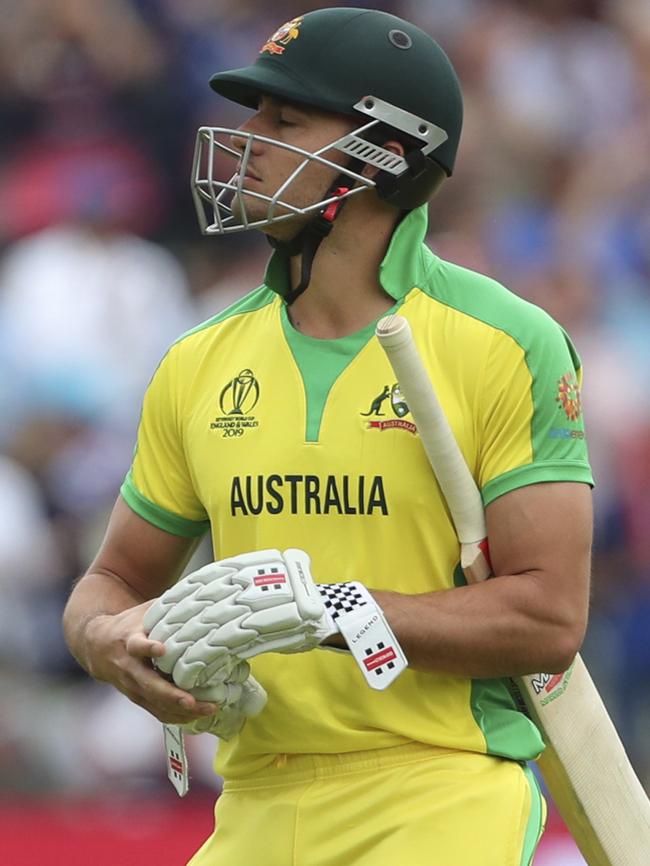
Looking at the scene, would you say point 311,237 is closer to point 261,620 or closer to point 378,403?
point 378,403

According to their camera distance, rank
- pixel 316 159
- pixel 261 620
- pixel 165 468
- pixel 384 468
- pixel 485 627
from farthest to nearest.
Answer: pixel 165 468
pixel 316 159
pixel 384 468
pixel 485 627
pixel 261 620

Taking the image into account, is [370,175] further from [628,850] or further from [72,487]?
[72,487]

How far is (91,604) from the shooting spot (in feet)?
11.8

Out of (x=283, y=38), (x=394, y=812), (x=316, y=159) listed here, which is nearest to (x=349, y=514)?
(x=394, y=812)

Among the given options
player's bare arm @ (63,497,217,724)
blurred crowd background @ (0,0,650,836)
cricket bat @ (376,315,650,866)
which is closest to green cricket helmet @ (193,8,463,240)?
player's bare arm @ (63,497,217,724)

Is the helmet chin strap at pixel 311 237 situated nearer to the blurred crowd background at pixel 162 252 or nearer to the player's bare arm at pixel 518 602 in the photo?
the player's bare arm at pixel 518 602

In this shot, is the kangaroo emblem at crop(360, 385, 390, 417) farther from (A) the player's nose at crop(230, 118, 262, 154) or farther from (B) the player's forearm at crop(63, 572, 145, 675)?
(B) the player's forearm at crop(63, 572, 145, 675)

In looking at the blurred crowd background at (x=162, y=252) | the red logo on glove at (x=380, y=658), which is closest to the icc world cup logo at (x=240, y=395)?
the red logo on glove at (x=380, y=658)

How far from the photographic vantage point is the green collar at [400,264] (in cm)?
353

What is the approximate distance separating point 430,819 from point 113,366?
4621 mm

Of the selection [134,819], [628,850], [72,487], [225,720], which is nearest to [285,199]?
[225,720]

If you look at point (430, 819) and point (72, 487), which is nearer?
point (430, 819)

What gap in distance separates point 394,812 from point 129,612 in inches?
24.7

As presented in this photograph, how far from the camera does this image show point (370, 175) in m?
3.59
